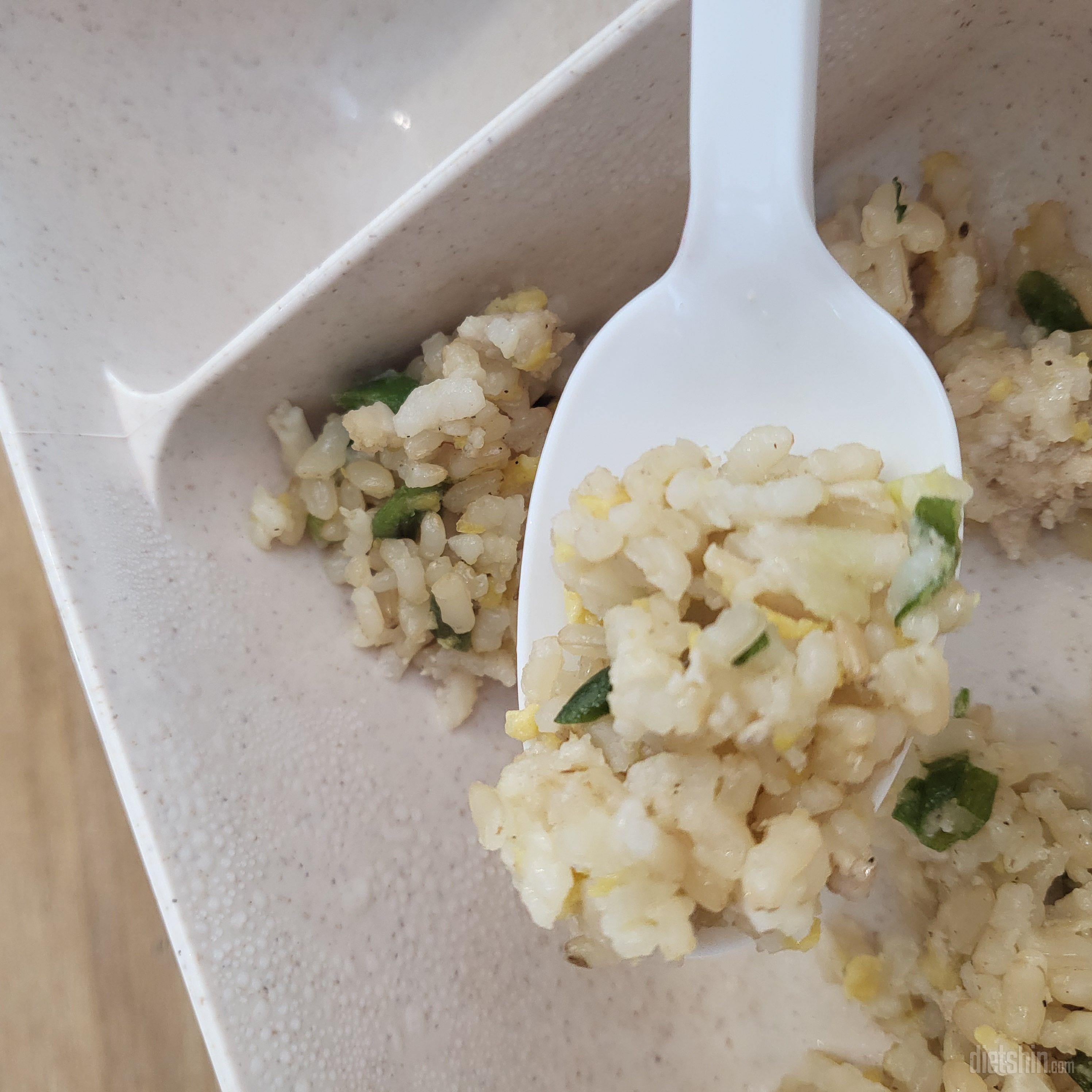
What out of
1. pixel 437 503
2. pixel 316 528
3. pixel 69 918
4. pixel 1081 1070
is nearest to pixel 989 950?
pixel 1081 1070

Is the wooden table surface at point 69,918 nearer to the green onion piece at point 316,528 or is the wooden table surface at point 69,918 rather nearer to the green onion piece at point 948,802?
the green onion piece at point 316,528

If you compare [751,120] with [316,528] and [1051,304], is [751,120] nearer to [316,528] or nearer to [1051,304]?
[1051,304]

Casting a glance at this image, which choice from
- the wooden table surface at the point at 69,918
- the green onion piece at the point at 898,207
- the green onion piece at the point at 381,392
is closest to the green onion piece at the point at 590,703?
the green onion piece at the point at 381,392

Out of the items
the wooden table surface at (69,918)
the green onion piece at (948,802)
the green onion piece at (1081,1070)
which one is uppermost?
the wooden table surface at (69,918)

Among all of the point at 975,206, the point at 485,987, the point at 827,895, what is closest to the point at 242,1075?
the point at 485,987

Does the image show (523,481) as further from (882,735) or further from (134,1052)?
(134,1052)

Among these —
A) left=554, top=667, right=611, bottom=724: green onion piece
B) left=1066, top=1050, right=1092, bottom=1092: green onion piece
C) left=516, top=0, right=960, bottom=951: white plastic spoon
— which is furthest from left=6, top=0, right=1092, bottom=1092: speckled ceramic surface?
left=554, top=667, right=611, bottom=724: green onion piece
